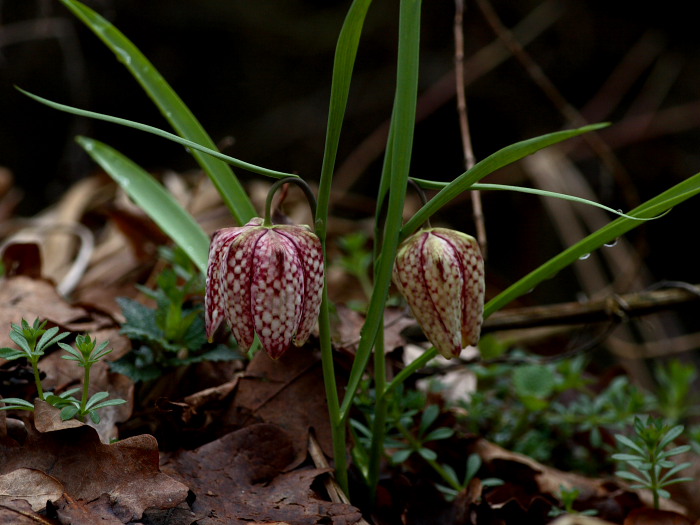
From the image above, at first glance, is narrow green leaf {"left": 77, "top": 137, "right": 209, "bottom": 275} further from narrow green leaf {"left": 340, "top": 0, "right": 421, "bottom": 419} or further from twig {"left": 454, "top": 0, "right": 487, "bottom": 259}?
twig {"left": 454, "top": 0, "right": 487, "bottom": 259}

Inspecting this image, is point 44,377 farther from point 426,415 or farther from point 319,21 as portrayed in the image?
point 319,21

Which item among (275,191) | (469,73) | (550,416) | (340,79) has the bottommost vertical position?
(550,416)

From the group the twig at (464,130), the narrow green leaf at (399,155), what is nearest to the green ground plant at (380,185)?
the narrow green leaf at (399,155)

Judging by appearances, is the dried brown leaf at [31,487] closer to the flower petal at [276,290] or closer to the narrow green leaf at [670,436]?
the flower petal at [276,290]

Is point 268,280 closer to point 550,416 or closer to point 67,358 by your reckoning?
point 67,358

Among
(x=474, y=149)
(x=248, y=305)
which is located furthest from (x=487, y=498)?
(x=474, y=149)

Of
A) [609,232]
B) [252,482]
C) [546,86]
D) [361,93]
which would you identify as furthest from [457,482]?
[361,93]

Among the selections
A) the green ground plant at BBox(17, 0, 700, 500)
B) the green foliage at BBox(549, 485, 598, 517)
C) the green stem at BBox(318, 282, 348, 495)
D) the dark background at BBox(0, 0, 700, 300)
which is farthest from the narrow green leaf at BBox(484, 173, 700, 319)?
the dark background at BBox(0, 0, 700, 300)

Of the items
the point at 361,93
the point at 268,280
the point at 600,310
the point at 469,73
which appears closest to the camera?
the point at 268,280
